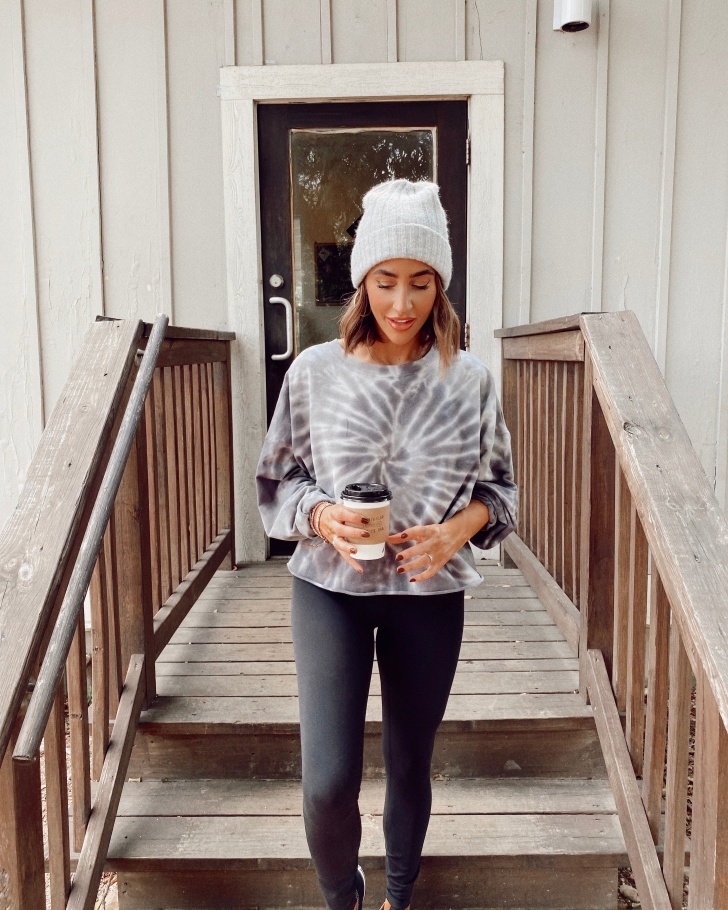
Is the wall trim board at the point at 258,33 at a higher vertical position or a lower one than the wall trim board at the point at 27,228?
higher

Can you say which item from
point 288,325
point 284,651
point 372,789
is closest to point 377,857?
point 372,789

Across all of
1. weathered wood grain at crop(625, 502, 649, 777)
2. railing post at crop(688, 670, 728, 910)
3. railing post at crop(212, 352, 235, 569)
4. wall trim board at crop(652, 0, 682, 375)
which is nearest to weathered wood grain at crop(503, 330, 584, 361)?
weathered wood grain at crop(625, 502, 649, 777)

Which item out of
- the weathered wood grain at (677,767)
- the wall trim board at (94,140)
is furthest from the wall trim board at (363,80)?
the weathered wood grain at (677,767)

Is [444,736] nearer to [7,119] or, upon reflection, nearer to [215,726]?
[215,726]

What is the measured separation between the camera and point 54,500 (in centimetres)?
168

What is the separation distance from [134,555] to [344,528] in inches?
46.1

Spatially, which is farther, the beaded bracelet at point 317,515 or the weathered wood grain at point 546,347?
the weathered wood grain at point 546,347

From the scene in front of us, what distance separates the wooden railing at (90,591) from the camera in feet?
4.70

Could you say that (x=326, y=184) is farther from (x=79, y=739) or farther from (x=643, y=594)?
(x=79, y=739)

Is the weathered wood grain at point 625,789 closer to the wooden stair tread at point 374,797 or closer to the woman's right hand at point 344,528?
the wooden stair tread at point 374,797

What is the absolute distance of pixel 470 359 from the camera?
1.59 meters

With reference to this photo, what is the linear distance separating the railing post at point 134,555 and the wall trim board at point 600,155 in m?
2.13

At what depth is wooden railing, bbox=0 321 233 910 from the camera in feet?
4.70

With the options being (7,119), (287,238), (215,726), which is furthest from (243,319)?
(215,726)
